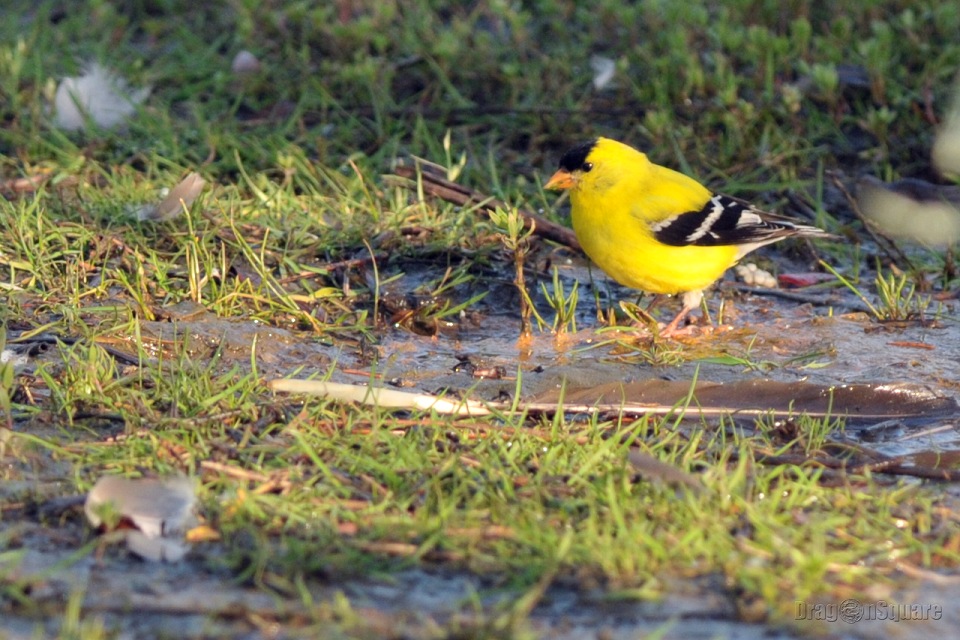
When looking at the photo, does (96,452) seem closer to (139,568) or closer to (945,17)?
(139,568)

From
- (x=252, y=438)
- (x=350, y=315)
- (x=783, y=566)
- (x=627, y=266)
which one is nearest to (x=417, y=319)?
(x=350, y=315)

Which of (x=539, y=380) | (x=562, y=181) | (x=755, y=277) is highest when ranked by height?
(x=562, y=181)

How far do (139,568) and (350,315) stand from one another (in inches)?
79.5

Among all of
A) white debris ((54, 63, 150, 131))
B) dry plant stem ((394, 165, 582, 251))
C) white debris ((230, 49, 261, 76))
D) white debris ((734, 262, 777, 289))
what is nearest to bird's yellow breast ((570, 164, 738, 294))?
dry plant stem ((394, 165, 582, 251))

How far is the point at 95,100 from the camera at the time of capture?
6.66 m

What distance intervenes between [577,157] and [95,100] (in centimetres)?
281

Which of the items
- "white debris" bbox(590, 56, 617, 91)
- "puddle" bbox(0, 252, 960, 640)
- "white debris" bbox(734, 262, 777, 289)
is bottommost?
"white debris" bbox(734, 262, 777, 289)

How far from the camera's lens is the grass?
118 inches

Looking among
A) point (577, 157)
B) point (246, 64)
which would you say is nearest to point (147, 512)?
point (577, 157)

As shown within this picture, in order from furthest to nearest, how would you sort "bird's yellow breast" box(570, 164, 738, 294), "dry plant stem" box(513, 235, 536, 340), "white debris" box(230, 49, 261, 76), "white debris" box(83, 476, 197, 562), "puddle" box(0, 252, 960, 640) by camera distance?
"white debris" box(230, 49, 261, 76)
"bird's yellow breast" box(570, 164, 738, 294)
"dry plant stem" box(513, 235, 536, 340)
"white debris" box(83, 476, 197, 562)
"puddle" box(0, 252, 960, 640)

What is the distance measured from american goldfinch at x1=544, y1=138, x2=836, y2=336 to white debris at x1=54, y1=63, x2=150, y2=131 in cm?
257

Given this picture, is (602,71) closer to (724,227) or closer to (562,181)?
(562,181)

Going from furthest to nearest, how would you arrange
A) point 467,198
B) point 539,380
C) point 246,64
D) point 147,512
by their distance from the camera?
1. point 246,64
2. point 467,198
3. point 539,380
4. point 147,512

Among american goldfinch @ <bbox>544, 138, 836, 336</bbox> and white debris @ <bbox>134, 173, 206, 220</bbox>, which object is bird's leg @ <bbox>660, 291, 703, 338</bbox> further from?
white debris @ <bbox>134, 173, 206, 220</bbox>
